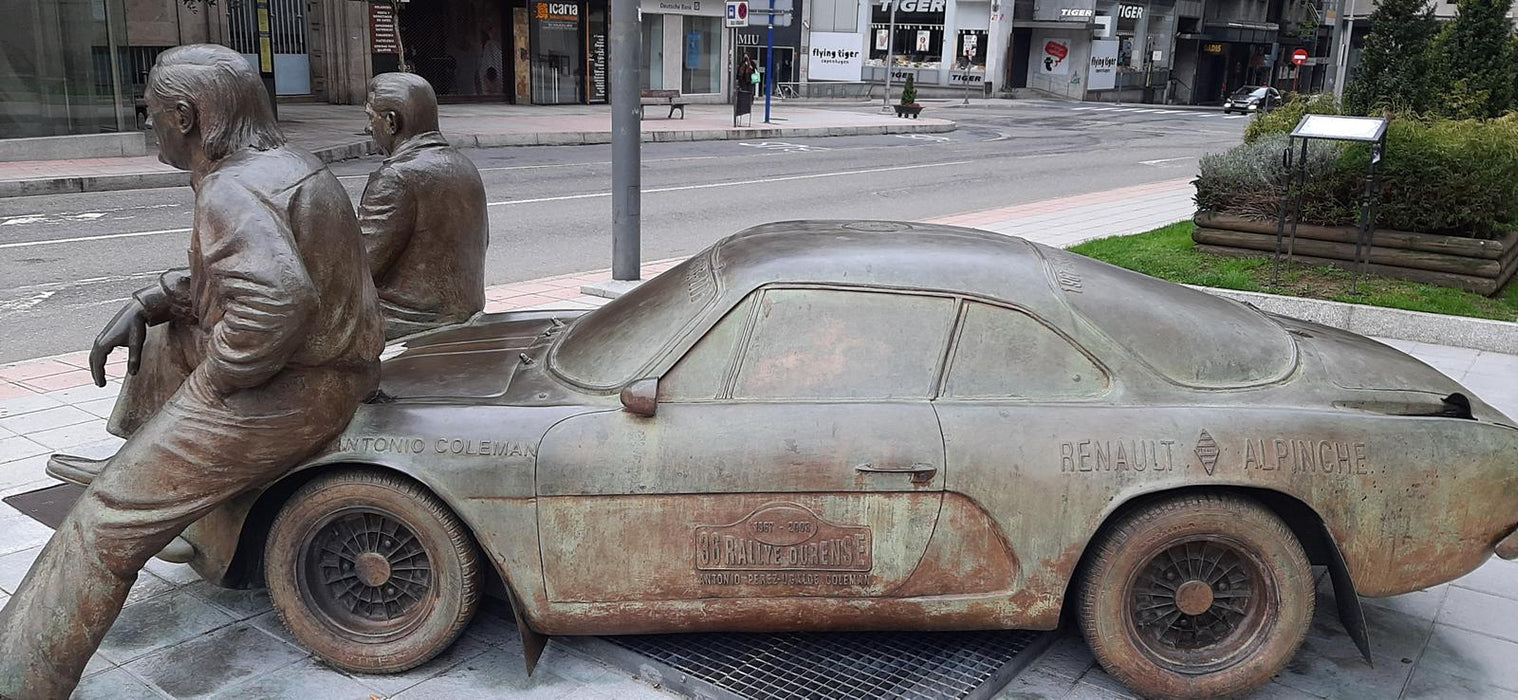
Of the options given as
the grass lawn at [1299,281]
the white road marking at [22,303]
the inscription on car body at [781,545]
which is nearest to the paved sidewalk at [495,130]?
the white road marking at [22,303]

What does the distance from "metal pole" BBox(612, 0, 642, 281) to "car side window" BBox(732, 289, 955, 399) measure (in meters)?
5.57

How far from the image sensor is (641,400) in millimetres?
3582

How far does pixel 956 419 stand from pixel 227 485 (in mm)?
2205

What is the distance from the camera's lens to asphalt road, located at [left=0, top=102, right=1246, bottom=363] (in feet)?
31.8

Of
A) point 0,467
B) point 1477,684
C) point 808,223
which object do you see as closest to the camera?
point 1477,684

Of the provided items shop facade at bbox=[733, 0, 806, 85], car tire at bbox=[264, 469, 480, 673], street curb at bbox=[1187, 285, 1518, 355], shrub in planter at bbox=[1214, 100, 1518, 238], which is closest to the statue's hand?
car tire at bbox=[264, 469, 480, 673]

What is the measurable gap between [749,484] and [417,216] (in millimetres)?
2394

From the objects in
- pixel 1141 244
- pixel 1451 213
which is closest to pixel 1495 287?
pixel 1451 213

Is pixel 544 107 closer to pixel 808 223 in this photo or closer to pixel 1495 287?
pixel 1495 287

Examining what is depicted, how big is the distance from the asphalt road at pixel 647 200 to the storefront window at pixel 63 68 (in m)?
3.21

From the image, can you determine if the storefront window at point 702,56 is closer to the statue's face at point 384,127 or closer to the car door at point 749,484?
the statue's face at point 384,127

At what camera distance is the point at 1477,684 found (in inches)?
153

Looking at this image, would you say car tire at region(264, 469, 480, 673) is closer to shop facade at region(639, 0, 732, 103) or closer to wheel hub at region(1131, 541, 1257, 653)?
wheel hub at region(1131, 541, 1257, 653)

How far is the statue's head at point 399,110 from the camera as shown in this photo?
5250 mm
